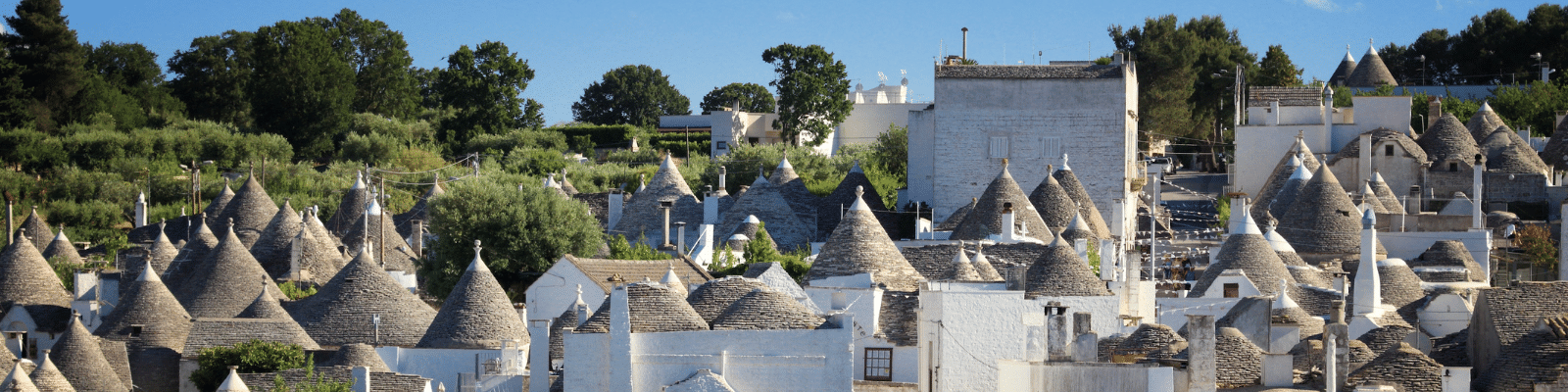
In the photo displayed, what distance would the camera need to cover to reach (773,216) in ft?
165

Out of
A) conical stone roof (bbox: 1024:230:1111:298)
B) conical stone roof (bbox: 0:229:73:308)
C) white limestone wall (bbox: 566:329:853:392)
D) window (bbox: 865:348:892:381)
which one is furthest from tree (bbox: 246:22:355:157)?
white limestone wall (bbox: 566:329:853:392)

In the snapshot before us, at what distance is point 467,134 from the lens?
262 ft

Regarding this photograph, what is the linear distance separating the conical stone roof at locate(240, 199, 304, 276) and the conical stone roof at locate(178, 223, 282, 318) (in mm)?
3628

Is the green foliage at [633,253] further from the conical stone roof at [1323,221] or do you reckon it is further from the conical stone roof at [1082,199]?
the conical stone roof at [1323,221]

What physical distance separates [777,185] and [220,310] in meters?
16.1

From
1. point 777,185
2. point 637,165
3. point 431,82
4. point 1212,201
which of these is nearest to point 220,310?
point 777,185

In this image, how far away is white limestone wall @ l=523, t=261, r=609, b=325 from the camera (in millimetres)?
36812

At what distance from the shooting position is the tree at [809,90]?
74562 mm

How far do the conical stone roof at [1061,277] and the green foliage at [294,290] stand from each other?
1601 cm

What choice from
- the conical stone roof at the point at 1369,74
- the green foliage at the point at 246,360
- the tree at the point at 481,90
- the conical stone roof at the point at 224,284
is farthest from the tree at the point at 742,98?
the green foliage at the point at 246,360

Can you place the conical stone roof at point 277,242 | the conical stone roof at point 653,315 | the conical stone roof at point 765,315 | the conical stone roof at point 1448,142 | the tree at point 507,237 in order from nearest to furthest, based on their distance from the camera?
the conical stone roof at point 653,315 < the conical stone roof at point 765,315 < the tree at point 507,237 < the conical stone roof at point 277,242 < the conical stone roof at point 1448,142

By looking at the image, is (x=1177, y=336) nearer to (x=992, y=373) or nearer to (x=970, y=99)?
(x=992, y=373)

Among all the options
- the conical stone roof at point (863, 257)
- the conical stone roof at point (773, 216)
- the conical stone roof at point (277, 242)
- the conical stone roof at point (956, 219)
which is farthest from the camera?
the conical stone roof at point (773, 216)

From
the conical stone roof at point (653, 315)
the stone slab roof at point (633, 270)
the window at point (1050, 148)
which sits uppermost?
the window at point (1050, 148)
